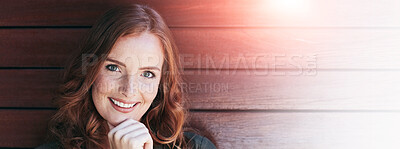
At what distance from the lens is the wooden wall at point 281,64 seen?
1.21 metres

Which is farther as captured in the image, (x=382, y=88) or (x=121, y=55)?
(x=382, y=88)

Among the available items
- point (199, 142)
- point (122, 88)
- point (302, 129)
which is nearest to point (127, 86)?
point (122, 88)

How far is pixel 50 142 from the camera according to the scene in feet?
3.70

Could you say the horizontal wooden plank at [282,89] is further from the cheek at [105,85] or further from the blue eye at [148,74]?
the cheek at [105,85]

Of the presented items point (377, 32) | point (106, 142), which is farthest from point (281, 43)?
point (106, 142)

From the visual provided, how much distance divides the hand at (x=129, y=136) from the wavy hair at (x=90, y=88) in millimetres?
146

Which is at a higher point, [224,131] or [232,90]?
[232,90]

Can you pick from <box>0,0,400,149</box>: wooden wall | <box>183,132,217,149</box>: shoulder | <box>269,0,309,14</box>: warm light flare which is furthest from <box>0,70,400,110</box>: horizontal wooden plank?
<box>269,0,309,14</box>: warm light flare

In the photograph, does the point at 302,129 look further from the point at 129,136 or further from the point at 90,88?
the point at 90,88

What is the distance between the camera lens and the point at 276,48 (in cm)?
121

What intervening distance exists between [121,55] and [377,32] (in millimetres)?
915

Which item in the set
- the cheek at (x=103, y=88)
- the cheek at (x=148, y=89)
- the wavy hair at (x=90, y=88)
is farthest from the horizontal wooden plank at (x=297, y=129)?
the cheek at (x=103, y=88)

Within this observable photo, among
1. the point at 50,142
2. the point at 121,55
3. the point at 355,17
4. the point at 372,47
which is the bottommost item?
the point at 50,142

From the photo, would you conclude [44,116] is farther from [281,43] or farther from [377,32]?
[377,32]
